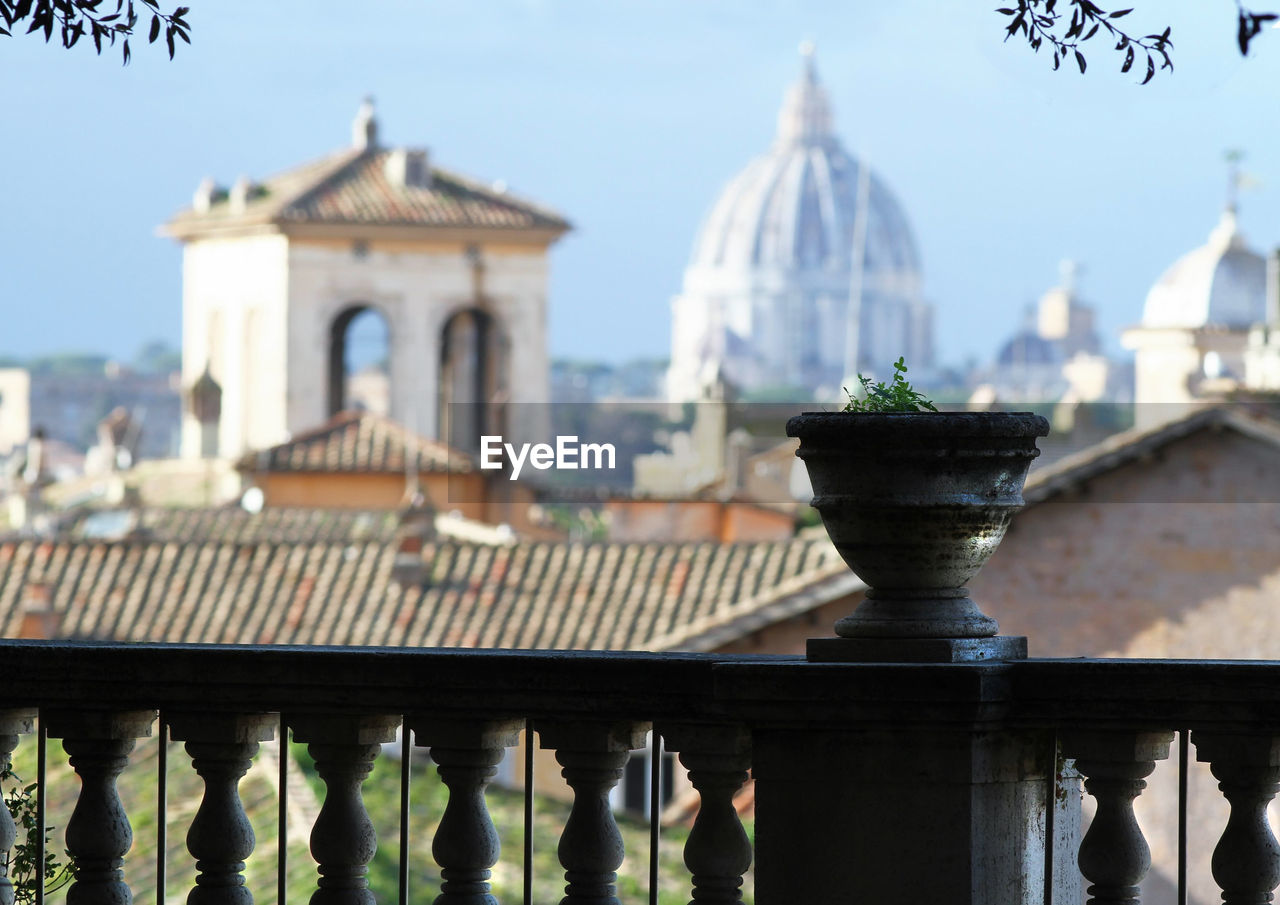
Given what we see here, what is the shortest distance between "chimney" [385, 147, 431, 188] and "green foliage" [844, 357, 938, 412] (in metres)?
44.4

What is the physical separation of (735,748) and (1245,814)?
765mm

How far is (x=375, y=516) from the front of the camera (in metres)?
34.3

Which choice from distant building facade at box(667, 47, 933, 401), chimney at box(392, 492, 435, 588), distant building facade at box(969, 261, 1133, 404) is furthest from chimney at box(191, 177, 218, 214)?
distant building facade at box(667, 47, 933, 401)

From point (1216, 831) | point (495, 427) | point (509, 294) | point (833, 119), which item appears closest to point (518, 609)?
point (1216, 831)

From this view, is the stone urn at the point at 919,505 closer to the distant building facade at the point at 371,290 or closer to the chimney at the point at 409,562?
the chimney at the point at 409,562

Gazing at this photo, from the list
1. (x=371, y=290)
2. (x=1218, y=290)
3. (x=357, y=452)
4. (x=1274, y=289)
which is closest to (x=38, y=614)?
(x=357, y=452)

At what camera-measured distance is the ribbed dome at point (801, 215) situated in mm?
185625

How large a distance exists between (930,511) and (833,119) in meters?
194

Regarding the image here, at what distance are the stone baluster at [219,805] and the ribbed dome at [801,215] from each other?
594 feet

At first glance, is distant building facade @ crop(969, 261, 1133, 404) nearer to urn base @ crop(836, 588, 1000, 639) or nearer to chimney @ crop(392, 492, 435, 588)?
chimney @ crop(392, 492, 435, 588)

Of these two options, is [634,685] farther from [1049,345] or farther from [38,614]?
[1049,345]

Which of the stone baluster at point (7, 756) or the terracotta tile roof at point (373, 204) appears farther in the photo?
the terracotta tile roof at point (373, 204)

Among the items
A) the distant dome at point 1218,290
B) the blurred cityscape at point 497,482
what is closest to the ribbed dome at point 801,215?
the blurred cityscape at point 497,482

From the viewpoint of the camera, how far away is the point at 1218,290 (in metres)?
54.9
